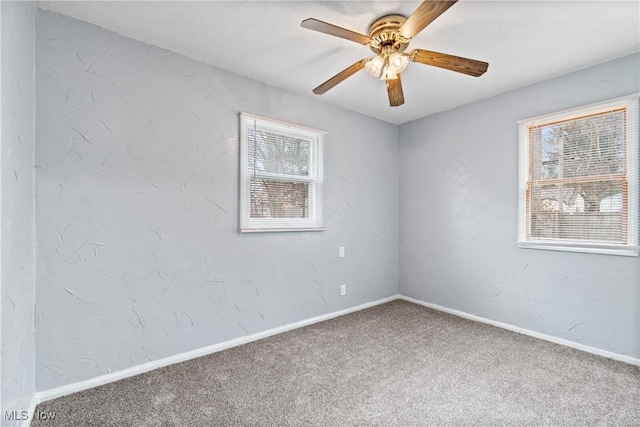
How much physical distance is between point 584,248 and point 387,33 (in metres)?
2.42

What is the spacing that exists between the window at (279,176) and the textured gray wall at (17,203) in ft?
4.46

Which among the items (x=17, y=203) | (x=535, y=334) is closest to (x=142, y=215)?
(x=17, y=203)

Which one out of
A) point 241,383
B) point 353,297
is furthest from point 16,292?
point 353,297

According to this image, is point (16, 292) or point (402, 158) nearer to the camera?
point (16, 292)

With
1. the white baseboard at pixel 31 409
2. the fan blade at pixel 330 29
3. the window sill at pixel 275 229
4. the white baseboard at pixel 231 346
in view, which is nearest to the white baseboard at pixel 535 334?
the white baseboard at pixel 231 346

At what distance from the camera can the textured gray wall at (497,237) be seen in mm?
2420

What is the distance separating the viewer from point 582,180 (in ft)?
8.42

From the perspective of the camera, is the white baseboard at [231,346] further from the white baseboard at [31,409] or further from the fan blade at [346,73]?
the fan blade at [346,73]

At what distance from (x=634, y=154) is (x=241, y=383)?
340 centimetres

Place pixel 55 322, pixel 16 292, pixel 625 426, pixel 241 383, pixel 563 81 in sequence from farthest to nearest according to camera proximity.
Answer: pixel 563 81
pixel 241 383
pixel 55 322
pixel 625 426
pixel 16 292

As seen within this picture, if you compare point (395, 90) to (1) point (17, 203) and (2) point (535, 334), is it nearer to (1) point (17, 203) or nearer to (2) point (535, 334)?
(1) point (17, 203)

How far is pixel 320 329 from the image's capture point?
2986 mm

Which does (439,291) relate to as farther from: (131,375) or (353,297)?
(131,375)

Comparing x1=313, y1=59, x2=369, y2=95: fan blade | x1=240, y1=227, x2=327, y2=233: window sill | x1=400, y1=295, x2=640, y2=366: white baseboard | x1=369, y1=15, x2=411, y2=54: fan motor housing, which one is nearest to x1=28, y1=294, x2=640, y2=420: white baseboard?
x1=400, y1=295, x2=640, y2=366: white baseboard
